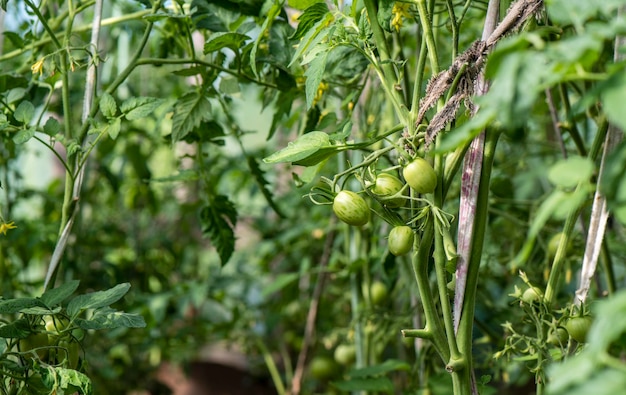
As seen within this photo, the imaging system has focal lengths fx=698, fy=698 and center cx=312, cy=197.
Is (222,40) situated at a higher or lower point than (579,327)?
higher

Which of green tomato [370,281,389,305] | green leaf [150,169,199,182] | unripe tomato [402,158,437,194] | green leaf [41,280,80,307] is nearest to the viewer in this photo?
unripe tomato [402,158,437,194]

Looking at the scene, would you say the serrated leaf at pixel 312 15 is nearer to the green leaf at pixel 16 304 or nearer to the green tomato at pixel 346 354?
the green leaf at pixel 16 304

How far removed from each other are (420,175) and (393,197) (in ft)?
0.11

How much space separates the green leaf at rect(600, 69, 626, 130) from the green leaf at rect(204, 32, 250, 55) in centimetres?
44

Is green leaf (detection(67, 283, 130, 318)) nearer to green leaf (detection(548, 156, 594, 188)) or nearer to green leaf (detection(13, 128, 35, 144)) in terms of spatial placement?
green leaf (detection(13, 128, 35, 144))

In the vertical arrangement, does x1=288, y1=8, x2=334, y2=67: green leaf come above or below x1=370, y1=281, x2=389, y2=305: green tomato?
above

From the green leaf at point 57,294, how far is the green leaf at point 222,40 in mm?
268

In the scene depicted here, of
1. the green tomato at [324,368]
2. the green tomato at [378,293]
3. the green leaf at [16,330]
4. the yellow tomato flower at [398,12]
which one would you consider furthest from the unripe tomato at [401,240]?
the green tomato at [324,368]

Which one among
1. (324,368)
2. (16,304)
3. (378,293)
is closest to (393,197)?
(16,304)

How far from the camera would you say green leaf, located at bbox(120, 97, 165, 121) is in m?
0.69

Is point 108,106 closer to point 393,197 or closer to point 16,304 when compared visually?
point 16,304

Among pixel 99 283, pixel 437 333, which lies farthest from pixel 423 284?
pixel 99 283

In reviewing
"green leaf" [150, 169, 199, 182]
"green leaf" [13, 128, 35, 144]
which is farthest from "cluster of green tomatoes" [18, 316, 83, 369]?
"green leaf" [150, 169, 199, 182]

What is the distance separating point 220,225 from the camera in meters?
0.87
